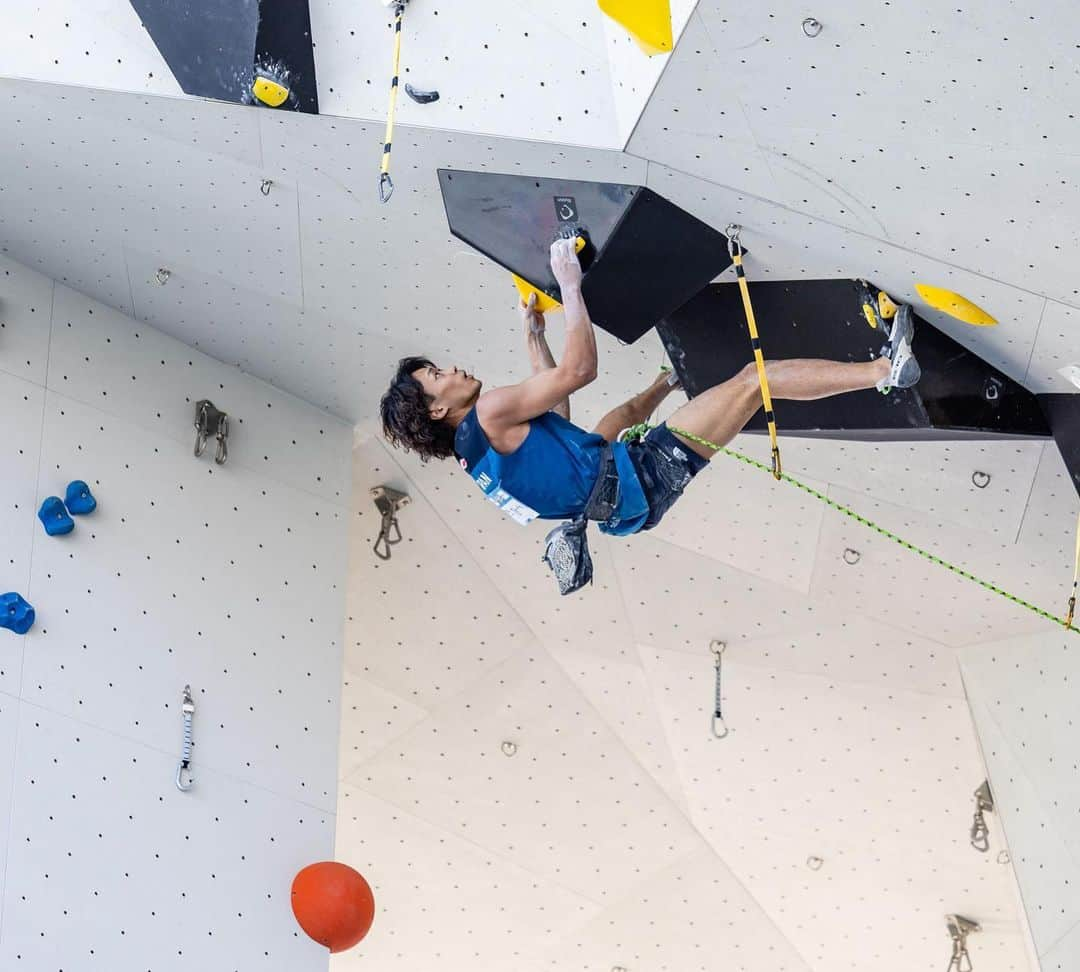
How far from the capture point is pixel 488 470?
11.6 feet

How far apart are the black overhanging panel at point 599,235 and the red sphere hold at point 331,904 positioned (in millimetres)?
1640

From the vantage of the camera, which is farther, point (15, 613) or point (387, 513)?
point (387, 513)

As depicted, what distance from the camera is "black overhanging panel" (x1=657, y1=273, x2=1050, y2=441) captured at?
11.9 ft

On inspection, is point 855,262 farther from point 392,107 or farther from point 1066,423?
point 392,107

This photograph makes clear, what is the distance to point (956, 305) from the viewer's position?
3408mm

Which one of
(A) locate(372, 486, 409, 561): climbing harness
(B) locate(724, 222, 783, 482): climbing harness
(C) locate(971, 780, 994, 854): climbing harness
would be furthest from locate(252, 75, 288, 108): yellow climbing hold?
(C) locate(971, 780, 994, 854): climbing harness

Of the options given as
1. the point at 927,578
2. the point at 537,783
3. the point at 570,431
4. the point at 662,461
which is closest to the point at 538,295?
the point at 570,431

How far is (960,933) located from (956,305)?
3087mm

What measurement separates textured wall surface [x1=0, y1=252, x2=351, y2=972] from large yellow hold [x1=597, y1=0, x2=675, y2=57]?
194 centimetres

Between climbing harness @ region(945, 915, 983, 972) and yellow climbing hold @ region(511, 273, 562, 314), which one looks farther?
climbing harness @ region(945, 915, 983, 972)

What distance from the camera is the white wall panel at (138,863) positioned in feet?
12.3

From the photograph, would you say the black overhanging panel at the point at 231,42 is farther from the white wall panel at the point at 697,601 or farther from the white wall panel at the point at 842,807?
the white wall panel at the point at 842,807

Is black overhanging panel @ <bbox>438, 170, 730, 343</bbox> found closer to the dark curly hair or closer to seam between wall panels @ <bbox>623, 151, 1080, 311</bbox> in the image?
seam between wall panels @ <bbox>623, 151, 1080, 311</bbox>

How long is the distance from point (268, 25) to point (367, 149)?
37 cm
